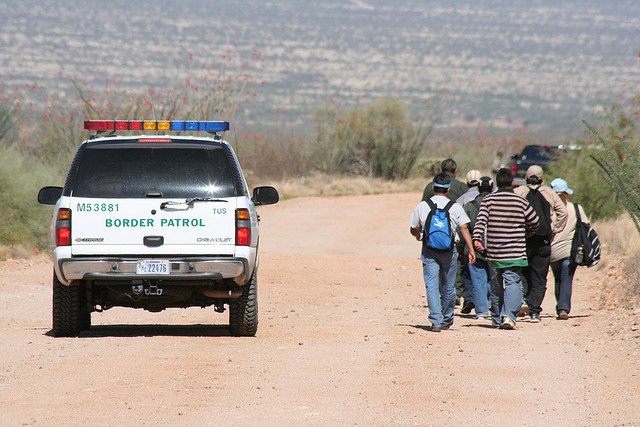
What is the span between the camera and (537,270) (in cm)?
1182

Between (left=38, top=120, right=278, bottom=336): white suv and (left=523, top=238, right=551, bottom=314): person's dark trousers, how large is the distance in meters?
3.98

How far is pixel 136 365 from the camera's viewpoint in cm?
788

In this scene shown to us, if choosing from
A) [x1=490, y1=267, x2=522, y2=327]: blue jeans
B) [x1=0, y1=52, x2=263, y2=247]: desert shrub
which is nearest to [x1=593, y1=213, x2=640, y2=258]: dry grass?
[x1=490, y1=267, x2=522, y2=327]: blue jeans

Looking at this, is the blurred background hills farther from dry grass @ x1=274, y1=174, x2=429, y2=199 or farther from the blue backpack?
the blue backpack

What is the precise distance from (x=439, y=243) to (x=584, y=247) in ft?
8.36

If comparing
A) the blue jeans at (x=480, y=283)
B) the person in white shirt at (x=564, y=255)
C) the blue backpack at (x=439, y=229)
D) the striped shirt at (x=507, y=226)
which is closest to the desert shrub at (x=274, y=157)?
the person in white shirt at (x=564, y=255)

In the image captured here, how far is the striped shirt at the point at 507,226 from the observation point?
1071 centimetres

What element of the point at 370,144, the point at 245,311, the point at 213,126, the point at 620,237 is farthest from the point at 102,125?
the point at 370,144

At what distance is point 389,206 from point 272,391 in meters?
23.2

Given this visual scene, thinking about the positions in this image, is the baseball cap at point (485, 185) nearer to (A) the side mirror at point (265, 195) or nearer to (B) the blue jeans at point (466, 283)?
(B) the blue jeans at point (466, 283)

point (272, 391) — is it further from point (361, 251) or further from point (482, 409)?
point (361, 251)

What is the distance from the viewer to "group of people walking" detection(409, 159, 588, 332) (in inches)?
411

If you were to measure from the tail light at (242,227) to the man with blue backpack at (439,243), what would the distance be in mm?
2123

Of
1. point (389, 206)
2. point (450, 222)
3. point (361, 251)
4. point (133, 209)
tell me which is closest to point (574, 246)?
point (450, 222)
